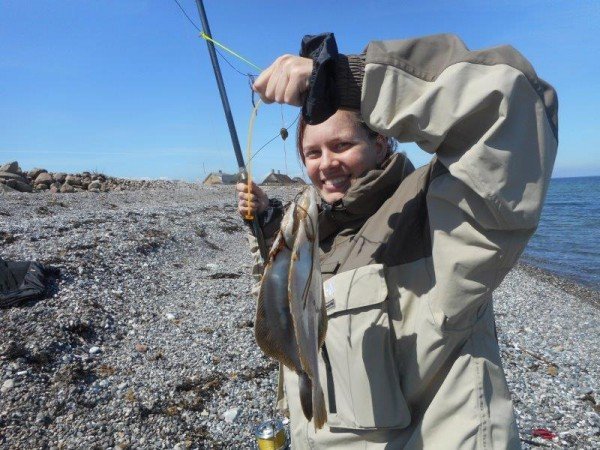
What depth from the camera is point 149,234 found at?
1319 cm

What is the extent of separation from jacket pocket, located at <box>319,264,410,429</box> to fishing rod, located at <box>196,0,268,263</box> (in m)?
1.11

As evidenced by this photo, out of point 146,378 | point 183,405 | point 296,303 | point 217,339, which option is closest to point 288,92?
point 296,303

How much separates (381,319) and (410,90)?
114cm

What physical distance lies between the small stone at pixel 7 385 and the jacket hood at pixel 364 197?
4.90 metres

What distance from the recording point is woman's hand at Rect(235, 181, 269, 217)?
10.6 ft

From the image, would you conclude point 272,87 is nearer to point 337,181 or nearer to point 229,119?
point 337,181

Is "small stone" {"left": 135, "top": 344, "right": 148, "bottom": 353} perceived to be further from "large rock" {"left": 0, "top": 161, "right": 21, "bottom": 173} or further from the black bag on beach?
"large rock" {"left": 0, "top": 161, "right": 21, "bottom": 173}

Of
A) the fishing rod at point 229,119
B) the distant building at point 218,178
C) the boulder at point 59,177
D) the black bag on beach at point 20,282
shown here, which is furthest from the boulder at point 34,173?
the fishing rod at point 229,119

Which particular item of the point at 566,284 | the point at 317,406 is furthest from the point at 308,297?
the point at 566,284

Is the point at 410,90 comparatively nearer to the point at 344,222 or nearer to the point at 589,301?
the point at 344,222

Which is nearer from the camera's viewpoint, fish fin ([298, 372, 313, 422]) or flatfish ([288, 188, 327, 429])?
flatfish ([288, 188, 327, 429])

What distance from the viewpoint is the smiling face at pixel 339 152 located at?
2.73 metres

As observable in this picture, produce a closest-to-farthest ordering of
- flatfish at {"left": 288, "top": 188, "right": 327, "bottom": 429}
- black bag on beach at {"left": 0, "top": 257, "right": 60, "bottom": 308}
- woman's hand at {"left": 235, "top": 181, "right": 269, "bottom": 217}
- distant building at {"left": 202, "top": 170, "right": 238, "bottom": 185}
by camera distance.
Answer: flatfish at {"left": 288, "top": 188, "right": 327, "bottom": 429}, woman's hand at {"left": 235, "top": 181, "right": 269, "bottom": 217}, black bag on beach at {"left": 0, "top": 257, "right": 60, "bottom": 308}, distant building at {"left": 202, "top": 170, "right": 238, "bottom": 185}

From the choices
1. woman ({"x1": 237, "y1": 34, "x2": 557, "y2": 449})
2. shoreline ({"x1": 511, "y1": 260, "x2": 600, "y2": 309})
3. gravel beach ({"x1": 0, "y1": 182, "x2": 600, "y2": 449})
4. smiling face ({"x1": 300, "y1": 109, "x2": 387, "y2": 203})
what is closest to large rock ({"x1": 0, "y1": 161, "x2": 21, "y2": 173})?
gravel beach ({"x1": 0, "y1": 182, "x2": 600, "y2": 449})
